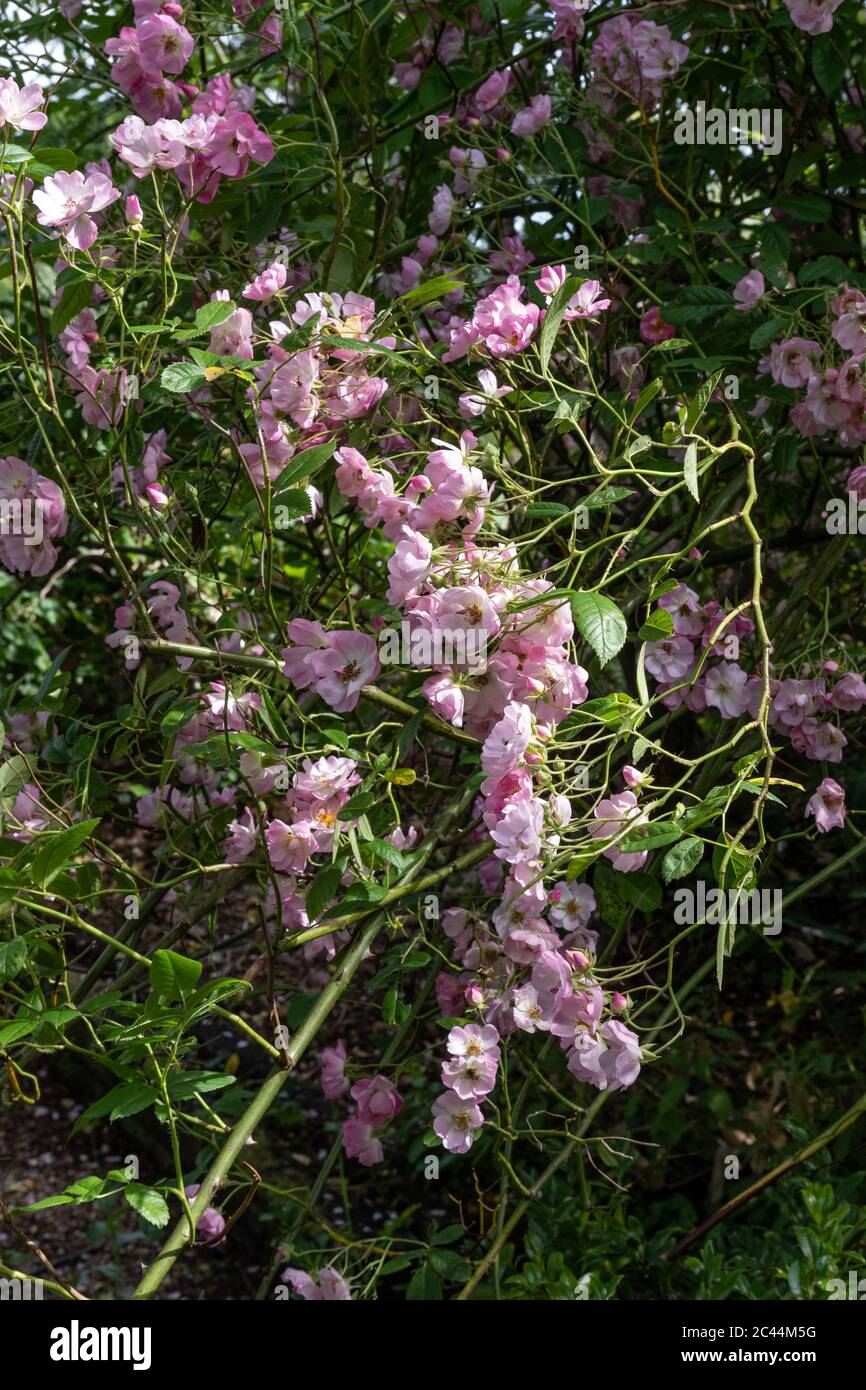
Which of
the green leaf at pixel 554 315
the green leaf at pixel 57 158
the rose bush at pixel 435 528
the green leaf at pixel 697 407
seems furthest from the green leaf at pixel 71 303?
the green leaf at pixel 697 407

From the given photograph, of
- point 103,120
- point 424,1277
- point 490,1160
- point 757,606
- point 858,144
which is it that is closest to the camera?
point 757,606

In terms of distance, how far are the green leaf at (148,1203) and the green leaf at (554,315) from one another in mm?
836

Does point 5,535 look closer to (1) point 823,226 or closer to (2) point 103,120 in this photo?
(1) point 823,226

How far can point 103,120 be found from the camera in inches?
153

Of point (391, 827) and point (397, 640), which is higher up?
point (397, 640)

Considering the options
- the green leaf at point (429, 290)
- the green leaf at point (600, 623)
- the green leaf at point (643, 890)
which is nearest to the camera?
the green leaf at point (600, 623)

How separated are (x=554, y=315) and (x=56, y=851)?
2.23 feet

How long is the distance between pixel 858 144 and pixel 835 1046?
1.75 m

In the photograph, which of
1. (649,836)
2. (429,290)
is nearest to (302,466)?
(429,290)

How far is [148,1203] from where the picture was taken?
48.3 inches

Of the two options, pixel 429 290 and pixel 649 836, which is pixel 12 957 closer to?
pixel 649 836

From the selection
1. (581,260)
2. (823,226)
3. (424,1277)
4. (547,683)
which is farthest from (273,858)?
(823,226)

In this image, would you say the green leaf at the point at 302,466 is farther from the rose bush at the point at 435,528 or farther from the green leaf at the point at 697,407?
the green leaf at the point at 697,407

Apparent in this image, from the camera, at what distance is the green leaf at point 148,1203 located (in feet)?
3.98
